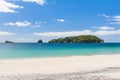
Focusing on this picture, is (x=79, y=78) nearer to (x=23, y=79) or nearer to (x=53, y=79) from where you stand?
(x=53, y=79)

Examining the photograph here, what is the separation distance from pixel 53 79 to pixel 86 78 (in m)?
1.82

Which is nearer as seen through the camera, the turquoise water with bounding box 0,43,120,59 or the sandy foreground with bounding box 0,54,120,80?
the sandy foreground with bounding box 0,54,120,80

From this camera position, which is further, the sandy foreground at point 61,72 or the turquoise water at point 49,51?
the turquoise water at point 49,51

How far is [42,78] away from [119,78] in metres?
4.19

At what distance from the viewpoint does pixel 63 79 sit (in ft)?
51.1

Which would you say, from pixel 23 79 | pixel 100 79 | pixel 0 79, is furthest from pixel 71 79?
pixel 0 79

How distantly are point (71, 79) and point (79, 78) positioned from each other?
2.05 feet

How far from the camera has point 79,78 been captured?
16.0m

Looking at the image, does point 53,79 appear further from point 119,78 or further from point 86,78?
point 119,78

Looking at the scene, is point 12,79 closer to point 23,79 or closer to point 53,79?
point 23,79

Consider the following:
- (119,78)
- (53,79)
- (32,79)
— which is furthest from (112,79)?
(32,79)

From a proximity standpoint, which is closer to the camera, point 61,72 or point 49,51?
point 61,72

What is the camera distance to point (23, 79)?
15.6 m

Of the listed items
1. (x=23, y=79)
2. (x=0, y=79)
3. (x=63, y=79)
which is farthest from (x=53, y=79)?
(x=0, y=79)
